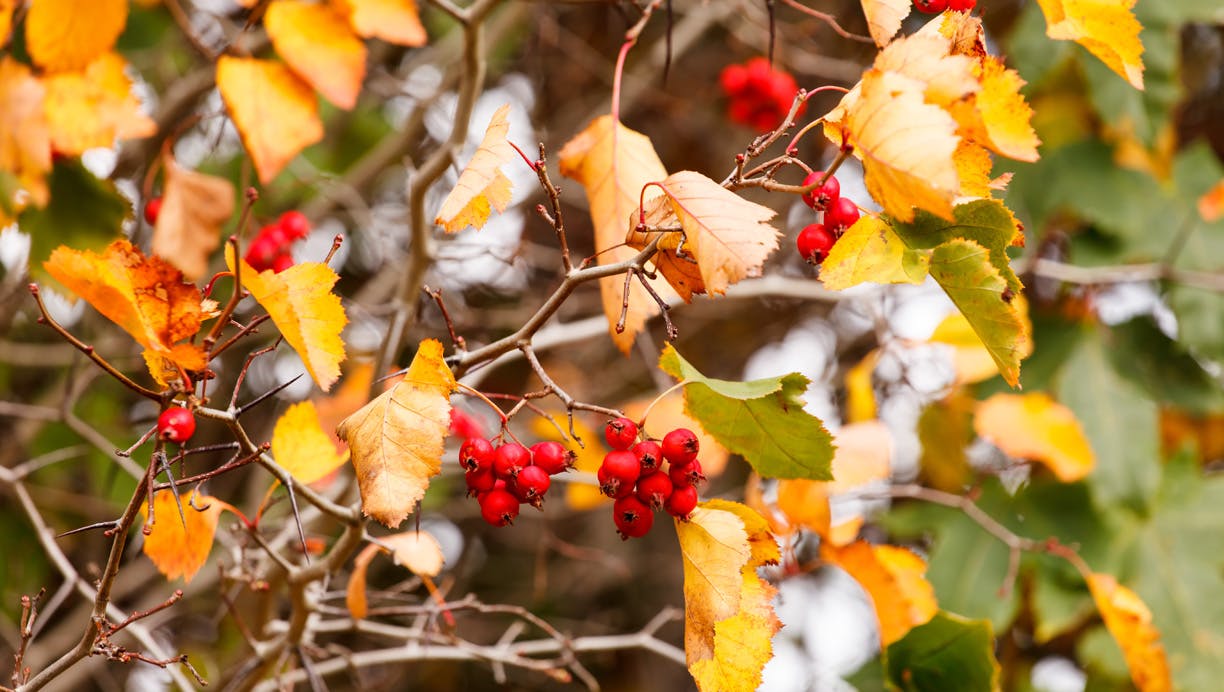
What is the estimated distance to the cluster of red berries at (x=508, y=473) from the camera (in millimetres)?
893

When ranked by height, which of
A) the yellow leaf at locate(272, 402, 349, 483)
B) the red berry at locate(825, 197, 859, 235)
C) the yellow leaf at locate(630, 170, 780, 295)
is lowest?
the yellow leaf at locate(272, 402, 349, 483)

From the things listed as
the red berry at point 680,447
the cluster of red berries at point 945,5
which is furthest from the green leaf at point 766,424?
the cluster of red berries at point 945,5

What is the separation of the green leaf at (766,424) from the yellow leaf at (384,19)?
27.1 inches

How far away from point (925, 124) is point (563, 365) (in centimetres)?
218

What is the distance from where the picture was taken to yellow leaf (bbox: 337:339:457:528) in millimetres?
813

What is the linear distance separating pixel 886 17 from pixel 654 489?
1.70ft

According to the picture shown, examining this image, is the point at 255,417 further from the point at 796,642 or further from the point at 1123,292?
the point at 1123,292

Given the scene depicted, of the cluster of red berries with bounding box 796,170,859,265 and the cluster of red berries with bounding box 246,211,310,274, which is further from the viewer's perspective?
the cluster of red berries with bounding box 246,211,310,274

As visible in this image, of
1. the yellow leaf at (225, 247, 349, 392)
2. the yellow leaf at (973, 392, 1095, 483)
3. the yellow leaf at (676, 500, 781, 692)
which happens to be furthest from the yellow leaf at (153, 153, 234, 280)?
the yellow leaf at (973, 392, 1095, 483)

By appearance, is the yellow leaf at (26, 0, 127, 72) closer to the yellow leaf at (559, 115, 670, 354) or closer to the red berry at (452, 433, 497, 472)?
the yellow leaf at (559, 115, 670, 354)

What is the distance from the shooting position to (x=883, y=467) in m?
1.53

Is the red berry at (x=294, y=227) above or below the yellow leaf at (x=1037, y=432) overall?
above

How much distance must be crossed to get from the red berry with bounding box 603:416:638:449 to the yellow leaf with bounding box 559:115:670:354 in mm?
207

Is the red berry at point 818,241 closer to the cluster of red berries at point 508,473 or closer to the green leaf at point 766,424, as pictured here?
the green leaf at point 766,424
